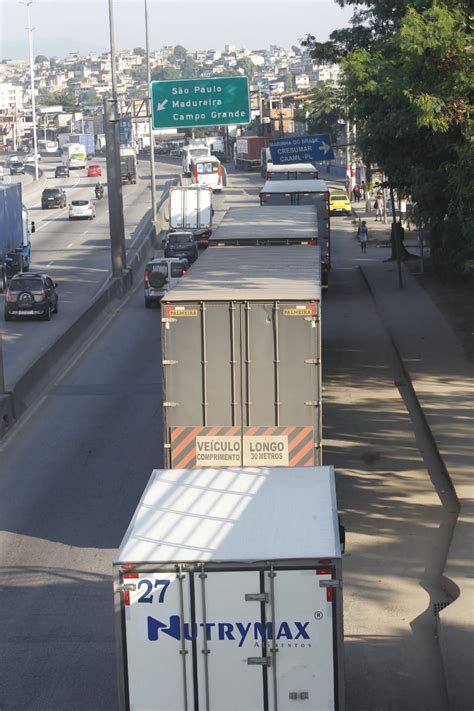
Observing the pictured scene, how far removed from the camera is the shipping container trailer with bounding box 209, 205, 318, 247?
89.1 ft

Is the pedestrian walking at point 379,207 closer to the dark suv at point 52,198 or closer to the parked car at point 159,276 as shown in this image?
the dark suv at point 52,198

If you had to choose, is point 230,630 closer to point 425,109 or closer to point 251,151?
point 425,109

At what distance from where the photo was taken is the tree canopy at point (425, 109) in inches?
803

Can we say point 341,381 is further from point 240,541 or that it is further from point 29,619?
point 240,541

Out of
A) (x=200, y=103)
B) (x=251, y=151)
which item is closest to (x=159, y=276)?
(x=200, y=103)

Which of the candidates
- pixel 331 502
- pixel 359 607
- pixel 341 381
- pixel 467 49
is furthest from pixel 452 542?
pixel 341 381

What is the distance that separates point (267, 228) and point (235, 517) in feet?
62.2

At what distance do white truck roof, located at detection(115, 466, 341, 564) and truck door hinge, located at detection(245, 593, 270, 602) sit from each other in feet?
0.90

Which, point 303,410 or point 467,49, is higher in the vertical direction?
point 467,49

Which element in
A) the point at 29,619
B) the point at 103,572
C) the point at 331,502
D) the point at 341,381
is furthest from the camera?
the point at 341,381

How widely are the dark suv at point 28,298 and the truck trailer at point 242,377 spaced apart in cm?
2312

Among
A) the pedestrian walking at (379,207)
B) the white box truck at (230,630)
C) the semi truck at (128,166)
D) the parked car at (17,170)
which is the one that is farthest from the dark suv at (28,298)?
the parked car at (17,170)

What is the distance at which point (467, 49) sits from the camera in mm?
20562

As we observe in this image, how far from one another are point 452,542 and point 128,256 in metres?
41.5
